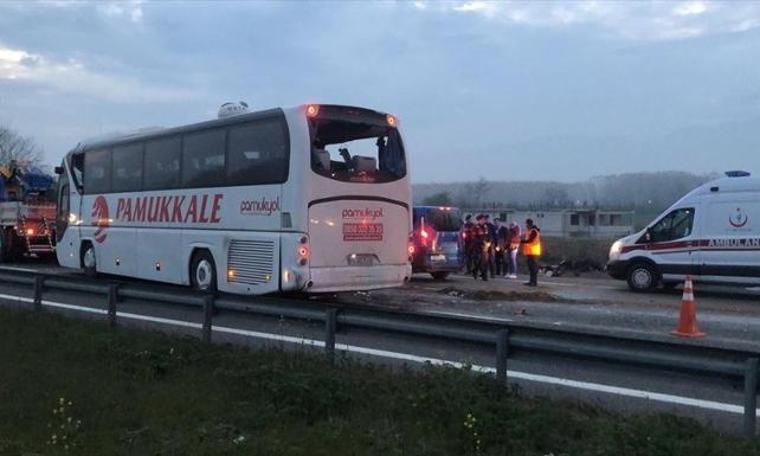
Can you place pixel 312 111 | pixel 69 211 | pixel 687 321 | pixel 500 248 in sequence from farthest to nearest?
1. pixel 500 248
2. pixel 69 211
3. pixel 312 111
4. pixel 687 321

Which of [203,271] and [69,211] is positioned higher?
A: [69,211]

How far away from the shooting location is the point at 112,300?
1141cm

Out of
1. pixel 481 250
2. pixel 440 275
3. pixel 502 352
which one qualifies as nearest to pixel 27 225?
pixel 440 275

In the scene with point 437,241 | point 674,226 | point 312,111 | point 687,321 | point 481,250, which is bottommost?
point 687,321

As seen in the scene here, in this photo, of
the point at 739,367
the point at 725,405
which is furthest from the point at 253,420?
the point at 725,405

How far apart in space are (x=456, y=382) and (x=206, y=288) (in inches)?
372

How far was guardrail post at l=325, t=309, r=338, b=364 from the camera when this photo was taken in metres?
8.52

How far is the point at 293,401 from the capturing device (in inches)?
271

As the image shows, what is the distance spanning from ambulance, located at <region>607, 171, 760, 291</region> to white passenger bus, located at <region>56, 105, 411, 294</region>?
7259mm

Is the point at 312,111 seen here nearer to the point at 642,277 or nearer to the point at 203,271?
the point at 203,271

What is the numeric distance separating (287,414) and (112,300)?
18.2 feet

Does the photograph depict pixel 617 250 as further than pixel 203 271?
Yes

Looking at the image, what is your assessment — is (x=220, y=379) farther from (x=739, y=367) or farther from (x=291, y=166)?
(x=291, y=166)

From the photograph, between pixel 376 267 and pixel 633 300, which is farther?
pixel 633 300
